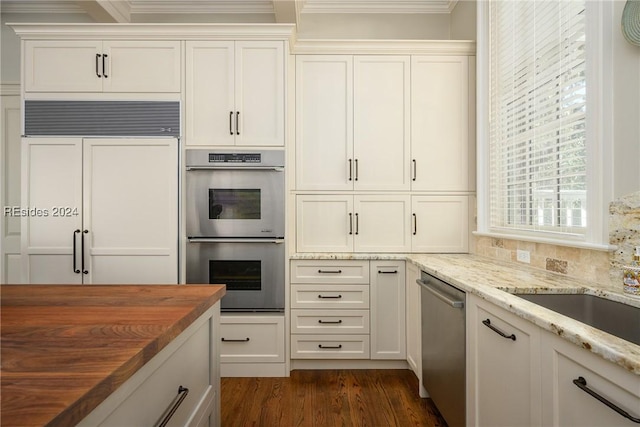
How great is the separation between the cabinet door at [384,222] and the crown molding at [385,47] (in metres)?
1.22

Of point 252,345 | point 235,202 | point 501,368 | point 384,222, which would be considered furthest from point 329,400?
point 235,202

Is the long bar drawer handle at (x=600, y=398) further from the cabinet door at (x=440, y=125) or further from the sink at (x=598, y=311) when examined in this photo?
the cabinet door at (x=440, y=125)

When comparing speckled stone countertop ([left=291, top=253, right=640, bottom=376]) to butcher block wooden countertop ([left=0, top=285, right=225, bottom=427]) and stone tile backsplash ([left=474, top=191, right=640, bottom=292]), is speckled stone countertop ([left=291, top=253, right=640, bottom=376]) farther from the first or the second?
butcher block wooden countertop ([left=0, top=285, right=225, bottom=427])

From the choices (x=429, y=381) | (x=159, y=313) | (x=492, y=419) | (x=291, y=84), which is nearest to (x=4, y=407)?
(x=159, y=313)

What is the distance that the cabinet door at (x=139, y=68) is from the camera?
2.73 metres

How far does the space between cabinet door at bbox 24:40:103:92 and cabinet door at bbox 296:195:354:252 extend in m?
1.86

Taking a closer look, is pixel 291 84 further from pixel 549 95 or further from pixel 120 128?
pixel 549 95

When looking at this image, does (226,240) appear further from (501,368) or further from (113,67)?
(501,368)

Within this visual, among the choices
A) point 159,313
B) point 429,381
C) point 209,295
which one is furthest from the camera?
point 429,381

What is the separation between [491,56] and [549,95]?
85 cm

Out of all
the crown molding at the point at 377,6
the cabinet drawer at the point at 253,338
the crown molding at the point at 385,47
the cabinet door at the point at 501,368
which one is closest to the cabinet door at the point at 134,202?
the cabinet drawer at the point at 253,338

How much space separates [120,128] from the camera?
2721 mm

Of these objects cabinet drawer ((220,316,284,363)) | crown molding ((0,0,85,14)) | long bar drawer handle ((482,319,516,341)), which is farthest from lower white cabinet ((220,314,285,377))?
crown molding ((0,0,85,14))

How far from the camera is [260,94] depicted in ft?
9.01
